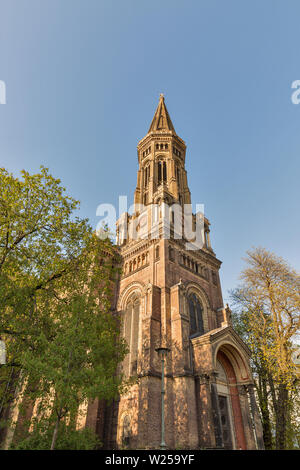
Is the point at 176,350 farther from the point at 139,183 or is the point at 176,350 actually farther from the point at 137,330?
the point at 139,183

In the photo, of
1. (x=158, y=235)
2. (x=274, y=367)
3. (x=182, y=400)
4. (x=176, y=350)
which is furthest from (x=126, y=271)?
(x=274, y=367)

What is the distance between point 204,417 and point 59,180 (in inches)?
661

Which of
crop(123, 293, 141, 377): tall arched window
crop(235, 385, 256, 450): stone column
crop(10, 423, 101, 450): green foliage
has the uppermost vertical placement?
crop(123, 293, 141, 377): tall arched window

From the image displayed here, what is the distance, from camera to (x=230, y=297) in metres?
30.2

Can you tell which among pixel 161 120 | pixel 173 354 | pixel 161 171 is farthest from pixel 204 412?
pixel 161 120

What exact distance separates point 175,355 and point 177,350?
0.39m

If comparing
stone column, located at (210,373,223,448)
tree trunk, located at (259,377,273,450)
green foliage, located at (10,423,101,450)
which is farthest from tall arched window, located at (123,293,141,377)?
tree trunk, located at (259,377,273,450)

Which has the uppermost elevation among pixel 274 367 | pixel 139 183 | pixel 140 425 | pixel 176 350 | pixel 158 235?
pixel 139 183

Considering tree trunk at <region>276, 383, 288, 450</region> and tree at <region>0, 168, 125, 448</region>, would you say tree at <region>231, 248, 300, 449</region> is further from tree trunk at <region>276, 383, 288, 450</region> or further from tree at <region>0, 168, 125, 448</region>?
tree at <region>0, 168, 125, 448</region>

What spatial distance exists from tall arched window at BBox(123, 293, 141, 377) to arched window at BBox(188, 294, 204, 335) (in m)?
4.52

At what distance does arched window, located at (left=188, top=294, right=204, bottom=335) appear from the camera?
926 inches

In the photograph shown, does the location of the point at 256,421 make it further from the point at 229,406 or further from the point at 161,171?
the point at 161,171

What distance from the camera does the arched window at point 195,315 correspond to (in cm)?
2353

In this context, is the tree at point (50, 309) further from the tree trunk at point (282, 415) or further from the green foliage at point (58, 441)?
the tree trunk at point (282, 415)
